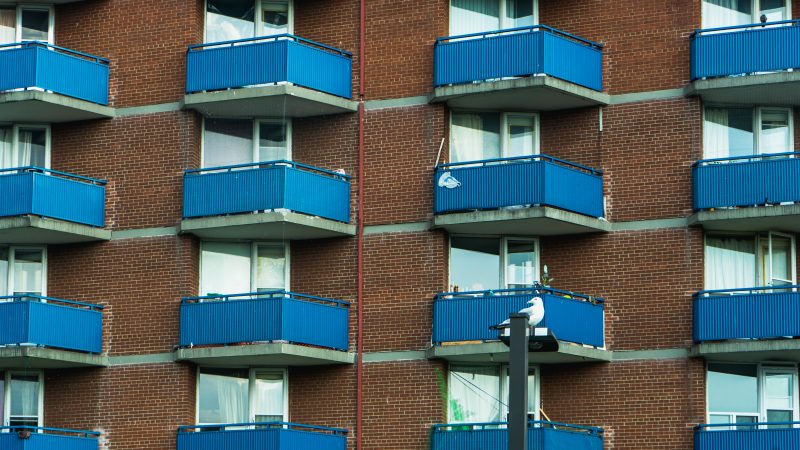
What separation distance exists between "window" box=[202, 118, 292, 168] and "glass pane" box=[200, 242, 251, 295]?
2092mm

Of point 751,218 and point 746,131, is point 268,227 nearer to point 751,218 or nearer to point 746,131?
point 751,218

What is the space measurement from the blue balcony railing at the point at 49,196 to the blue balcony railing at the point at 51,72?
2.10 meters

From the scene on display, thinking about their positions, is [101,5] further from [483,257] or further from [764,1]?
[764,1]

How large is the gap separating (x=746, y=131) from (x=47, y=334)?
17.3m

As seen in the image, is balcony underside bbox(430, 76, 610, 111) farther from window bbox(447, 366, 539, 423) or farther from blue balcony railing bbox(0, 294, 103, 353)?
blue balcony railing bbox(0, 294, 103, 353)

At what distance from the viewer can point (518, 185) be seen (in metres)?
44.1

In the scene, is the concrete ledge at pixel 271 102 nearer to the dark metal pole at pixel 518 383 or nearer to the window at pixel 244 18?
the window at pixel 244 18

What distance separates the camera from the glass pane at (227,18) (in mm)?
47531

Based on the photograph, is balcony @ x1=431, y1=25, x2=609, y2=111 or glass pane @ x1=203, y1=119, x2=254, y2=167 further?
glass pane @ x1=203, y1=119, x2=254, y2=167

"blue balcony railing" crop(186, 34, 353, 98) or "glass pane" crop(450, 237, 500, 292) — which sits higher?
"blue balcony railing" crop(186, 34, 353, 98)

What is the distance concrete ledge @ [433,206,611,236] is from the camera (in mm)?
43594

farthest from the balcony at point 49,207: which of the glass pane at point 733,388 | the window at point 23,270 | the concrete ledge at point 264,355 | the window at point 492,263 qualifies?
the glass pane at point 733,388

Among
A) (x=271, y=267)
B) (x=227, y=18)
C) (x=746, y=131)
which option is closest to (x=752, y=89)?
(x=746, y=131)

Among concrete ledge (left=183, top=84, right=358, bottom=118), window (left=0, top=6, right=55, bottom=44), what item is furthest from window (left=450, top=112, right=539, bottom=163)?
window (left=0, top=6, right=55, bottom=44)
